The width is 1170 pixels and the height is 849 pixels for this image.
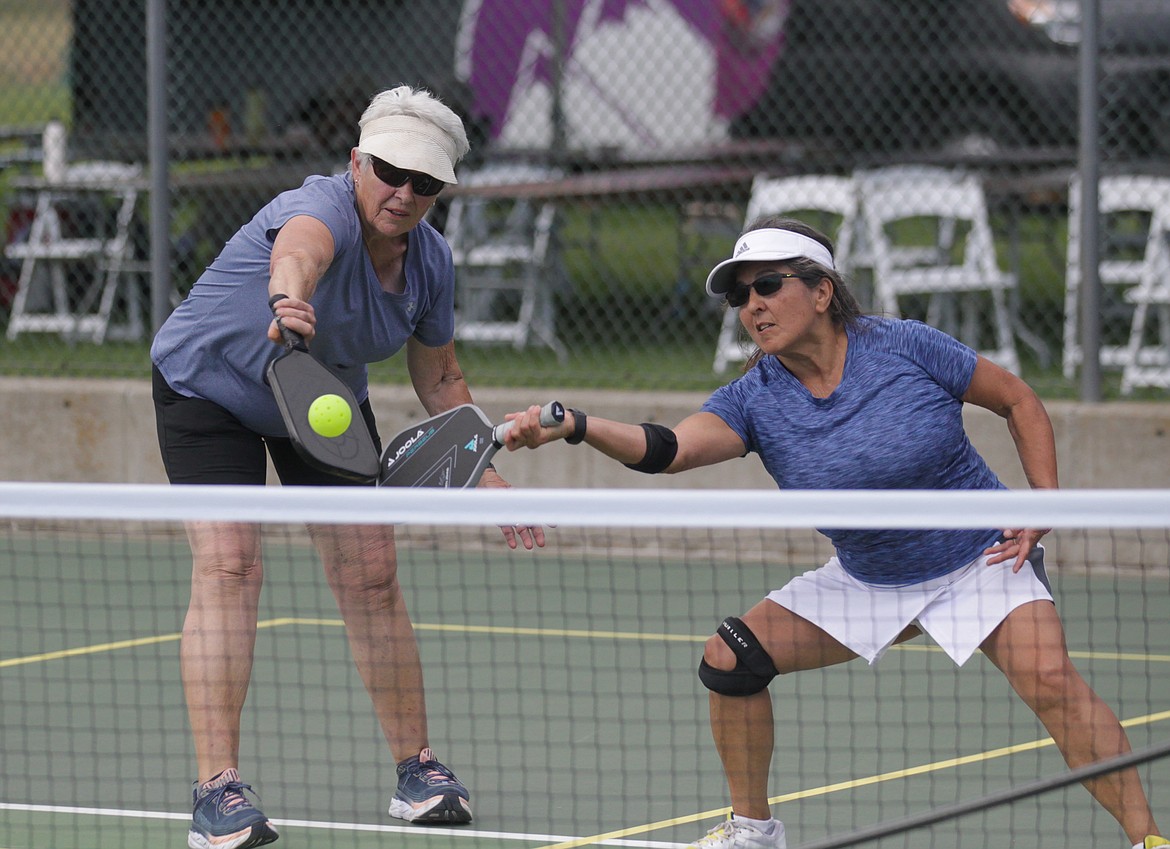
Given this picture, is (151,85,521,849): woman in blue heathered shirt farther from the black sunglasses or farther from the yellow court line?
the yellow court line

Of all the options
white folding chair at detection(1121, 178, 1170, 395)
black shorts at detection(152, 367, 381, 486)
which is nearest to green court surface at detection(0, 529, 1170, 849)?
black shorts at detection(152, 367, 381, 486)

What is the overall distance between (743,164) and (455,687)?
4569mm

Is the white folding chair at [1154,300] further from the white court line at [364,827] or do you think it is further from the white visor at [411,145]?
the white visor at [411,145]

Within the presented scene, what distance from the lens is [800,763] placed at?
4.95 m

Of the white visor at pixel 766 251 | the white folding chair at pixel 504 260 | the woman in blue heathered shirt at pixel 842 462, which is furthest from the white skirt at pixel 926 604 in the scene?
the white folding chair at pixel 504 260

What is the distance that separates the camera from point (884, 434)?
394 cm

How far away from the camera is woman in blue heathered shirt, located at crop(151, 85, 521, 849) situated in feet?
13.6

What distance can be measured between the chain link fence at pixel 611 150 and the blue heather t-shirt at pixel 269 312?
4036 millimetres

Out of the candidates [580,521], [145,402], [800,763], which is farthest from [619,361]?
[580,521]

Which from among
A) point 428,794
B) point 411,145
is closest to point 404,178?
point 411,145

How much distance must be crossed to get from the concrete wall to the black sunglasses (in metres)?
3.81

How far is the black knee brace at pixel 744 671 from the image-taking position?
3947 mm

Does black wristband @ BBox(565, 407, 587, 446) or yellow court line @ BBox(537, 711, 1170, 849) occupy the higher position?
black wristband @ BBox(565, 407, 587, 446)

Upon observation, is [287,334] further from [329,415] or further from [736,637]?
[736,637]
